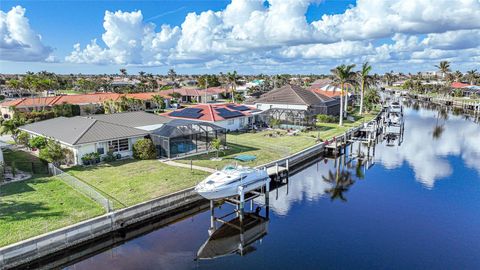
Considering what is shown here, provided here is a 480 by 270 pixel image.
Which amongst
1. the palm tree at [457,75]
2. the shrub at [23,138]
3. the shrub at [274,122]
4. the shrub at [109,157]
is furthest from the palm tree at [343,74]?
the palm tree at [457,75]

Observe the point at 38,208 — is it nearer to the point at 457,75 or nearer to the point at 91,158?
the point at 91,158

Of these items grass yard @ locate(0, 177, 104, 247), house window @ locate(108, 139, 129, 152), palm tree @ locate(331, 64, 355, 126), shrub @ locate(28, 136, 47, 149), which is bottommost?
grass yard @ locate(0, 177, 104, 247)

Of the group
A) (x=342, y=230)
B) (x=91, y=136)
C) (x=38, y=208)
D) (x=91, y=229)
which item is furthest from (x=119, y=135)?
(x=342, y=230)

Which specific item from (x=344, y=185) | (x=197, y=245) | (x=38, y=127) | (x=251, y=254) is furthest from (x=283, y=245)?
(x=38, y=127)

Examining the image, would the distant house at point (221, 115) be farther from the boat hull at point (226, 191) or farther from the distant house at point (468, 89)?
the distant house at point (468, 89)

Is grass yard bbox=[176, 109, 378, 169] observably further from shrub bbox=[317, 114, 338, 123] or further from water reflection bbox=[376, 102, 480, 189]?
water reflection bbox=[376, 102, 480, 189]

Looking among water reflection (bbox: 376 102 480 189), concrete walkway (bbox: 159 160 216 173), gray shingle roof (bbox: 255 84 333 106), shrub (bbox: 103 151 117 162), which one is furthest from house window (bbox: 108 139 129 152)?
gray shingle roof (bbox: 255 84 333 106)

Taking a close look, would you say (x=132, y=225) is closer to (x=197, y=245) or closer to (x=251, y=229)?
(x=197, y=245)

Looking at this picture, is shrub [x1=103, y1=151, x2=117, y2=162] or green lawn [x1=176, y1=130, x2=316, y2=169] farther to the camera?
green lawn [x1=176, y1=130, x2=316, y2=169]
